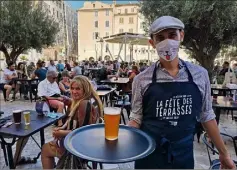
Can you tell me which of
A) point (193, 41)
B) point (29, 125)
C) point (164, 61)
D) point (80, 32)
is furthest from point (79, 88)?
point (80, 32)

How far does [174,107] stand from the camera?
1241 millimetres

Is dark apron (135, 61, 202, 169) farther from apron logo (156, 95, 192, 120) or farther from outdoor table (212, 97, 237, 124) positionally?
outdoor table (212, 97, 237, 124)

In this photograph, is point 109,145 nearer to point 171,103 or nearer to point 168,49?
point 171,103

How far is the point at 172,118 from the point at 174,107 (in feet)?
0.20

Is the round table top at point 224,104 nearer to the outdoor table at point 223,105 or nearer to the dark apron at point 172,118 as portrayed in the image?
the outdoor table at point 223,105

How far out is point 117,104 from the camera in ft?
A: 16.6

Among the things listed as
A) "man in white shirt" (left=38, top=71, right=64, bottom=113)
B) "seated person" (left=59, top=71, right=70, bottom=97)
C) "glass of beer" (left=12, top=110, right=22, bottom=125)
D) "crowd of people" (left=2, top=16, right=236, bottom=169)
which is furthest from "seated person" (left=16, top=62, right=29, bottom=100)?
"crowd of people" (left=2, top=16, right=236, bottom=169)

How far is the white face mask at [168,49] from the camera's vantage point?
1275mm

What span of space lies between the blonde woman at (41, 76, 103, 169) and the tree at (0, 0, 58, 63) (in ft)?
36.1

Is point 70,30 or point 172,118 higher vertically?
point 70,30

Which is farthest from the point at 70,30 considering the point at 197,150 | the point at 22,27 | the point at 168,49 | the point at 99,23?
the point at 168,49

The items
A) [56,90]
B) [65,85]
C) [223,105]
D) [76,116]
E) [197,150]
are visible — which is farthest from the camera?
[65,85]

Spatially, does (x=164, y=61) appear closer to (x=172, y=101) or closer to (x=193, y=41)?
(x=172, y=101)

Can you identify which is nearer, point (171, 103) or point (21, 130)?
point (171, 103)
